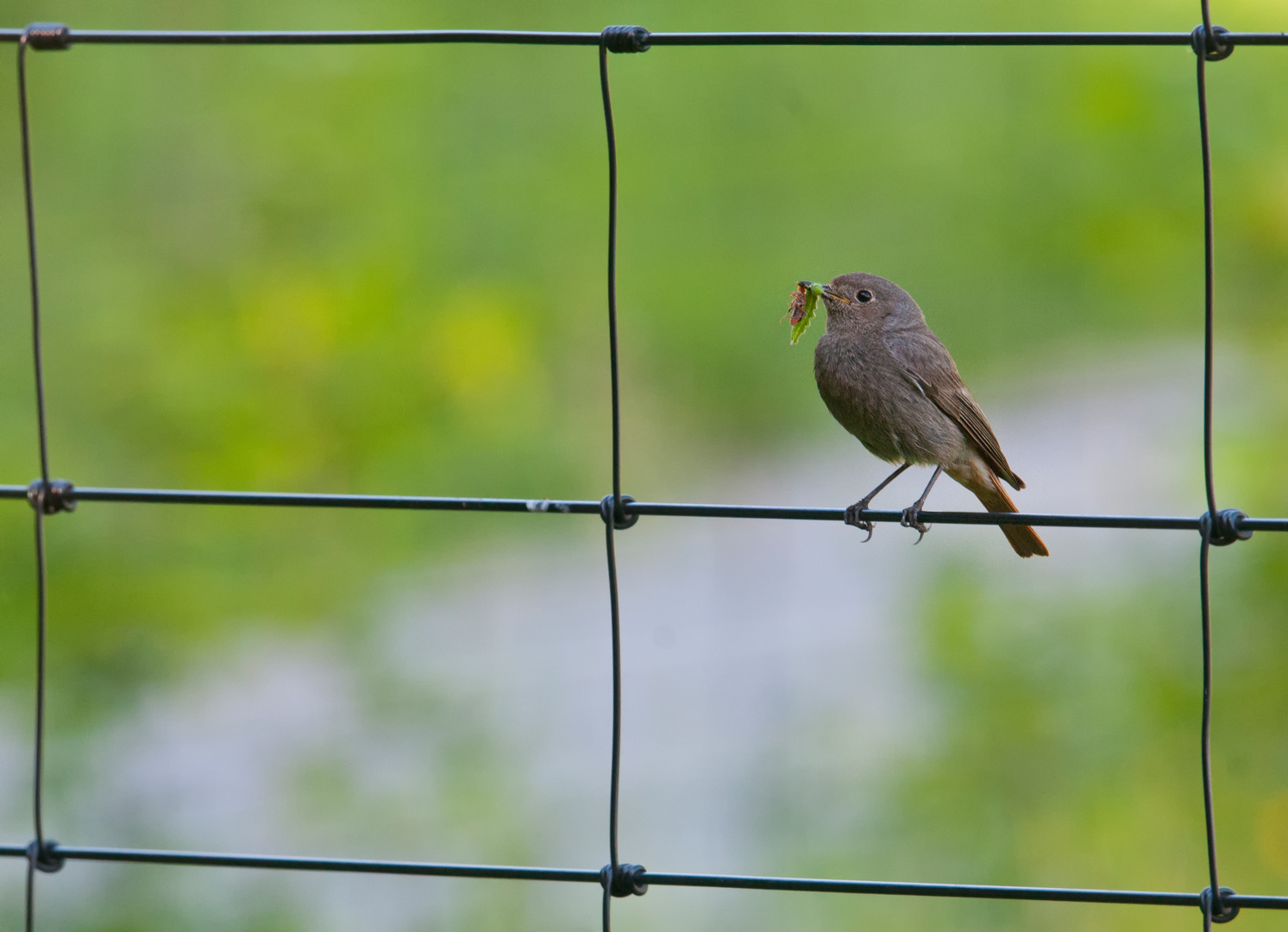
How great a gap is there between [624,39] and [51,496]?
41.2 inches

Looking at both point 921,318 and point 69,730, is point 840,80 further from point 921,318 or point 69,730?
point 69,730

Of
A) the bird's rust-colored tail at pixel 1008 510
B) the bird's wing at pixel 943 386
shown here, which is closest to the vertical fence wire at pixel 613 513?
the bird's rust-colored tail at pixel 1008 510

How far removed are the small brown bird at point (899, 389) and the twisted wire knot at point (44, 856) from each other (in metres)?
1.88

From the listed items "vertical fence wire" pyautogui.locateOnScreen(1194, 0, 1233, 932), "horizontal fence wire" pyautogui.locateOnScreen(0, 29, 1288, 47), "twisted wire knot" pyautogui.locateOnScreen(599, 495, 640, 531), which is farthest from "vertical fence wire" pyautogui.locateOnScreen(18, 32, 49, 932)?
"vertical fence wire" pyautogui.locateOnScreen(1194, 0, 1233, 932)

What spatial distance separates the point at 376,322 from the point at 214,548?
83 cm

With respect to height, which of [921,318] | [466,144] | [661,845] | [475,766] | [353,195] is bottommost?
[661,845]

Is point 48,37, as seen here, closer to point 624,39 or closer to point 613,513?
point 624,39

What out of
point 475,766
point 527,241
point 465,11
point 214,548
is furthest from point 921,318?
point 465,11

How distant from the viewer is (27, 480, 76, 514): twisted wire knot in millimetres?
2193

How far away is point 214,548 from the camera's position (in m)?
4.50

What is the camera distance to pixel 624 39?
6.57 feet

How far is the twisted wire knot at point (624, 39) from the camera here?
6.55ft

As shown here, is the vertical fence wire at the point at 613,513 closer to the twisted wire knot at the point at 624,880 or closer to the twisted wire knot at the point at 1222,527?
the twisted wire knot at the point at 624,880

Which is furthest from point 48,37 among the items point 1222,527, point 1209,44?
point 1222,527
